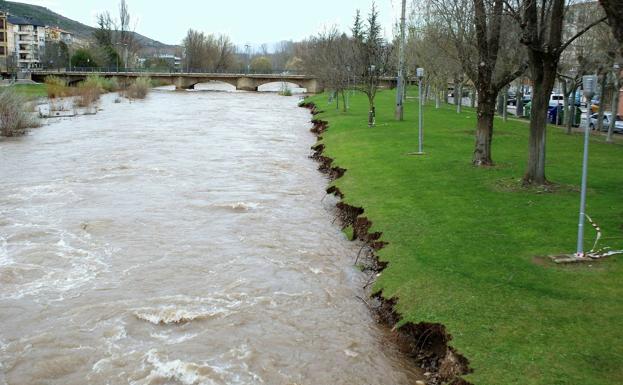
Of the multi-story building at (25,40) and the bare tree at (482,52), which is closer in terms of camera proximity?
the bare tree at (482,52)

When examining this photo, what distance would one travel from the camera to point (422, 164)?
2256 centimetres

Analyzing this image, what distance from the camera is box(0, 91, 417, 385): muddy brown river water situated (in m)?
9.16

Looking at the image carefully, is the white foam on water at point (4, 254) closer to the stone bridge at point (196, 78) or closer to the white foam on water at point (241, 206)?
the white foam on water at point (241, 206)

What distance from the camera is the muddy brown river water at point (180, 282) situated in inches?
361

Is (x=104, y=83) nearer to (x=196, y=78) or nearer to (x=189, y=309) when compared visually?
(x=196, y=78)

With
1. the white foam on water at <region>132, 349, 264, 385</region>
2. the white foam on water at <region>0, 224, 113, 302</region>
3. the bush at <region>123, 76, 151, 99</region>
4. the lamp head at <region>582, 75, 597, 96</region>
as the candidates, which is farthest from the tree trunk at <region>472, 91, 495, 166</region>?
the bush at <region>123, 76, 151, 99</region>

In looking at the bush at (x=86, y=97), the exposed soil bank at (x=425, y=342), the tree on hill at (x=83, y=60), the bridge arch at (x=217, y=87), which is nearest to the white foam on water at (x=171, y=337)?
the exposed soil bank at (x=425, y=342)

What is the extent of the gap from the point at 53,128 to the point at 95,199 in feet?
84.3

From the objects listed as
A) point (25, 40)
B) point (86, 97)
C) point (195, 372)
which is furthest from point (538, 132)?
point (25, 40)

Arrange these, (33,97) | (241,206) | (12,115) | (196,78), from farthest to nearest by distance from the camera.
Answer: (196,78), (33,97), (12,115), (241,206)

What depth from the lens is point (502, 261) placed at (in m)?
11.7

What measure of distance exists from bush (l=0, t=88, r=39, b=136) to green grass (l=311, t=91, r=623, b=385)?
24063mm

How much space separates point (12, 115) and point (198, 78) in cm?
7923

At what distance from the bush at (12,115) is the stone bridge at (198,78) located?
65071 mm
